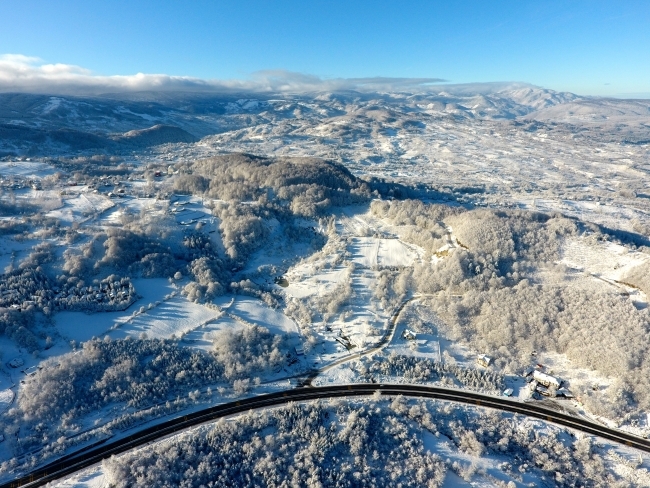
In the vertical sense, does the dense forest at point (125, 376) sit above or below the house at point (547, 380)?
above

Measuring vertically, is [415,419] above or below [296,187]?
below

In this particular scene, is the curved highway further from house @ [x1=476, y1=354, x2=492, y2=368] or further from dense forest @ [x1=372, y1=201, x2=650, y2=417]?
house @ [x1=476, y1=354, x2=492, y2=368]

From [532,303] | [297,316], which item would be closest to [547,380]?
[532,303]

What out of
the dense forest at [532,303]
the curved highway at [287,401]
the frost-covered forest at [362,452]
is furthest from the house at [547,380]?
the frost-covered forest at [362,452]

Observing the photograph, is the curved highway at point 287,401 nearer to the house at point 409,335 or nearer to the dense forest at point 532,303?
the dense forest at point 532,303

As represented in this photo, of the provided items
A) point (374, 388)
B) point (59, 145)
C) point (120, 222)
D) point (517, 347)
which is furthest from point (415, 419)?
point (59, 145)

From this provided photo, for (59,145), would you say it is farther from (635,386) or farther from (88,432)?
(635,386)

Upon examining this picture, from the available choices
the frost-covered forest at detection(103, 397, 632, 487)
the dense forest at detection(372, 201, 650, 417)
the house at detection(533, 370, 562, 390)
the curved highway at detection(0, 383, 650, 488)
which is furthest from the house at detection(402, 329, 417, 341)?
the house at detection(533, 370, 562, 390)
